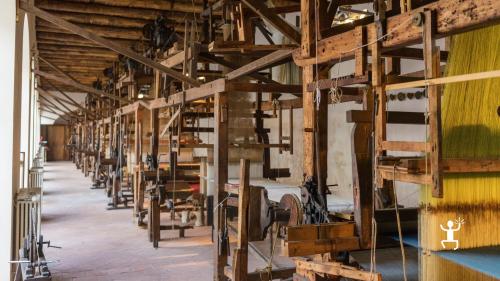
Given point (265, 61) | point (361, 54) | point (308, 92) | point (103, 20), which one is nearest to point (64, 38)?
point (103, 20)

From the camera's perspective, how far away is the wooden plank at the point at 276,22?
284 centimetres

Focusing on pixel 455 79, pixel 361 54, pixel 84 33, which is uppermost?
pixel 84 33

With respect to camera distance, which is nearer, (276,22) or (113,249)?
(276,22)

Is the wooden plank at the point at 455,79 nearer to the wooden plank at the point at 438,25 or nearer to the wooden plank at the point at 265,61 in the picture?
the wooden plank at the point at 438,25

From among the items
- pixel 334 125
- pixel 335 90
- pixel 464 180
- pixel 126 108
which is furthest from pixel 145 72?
pixel 464 180

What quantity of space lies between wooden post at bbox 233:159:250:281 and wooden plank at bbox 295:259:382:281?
888 millimetres

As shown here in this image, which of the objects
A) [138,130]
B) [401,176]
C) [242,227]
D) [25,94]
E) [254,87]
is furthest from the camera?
[138,130]

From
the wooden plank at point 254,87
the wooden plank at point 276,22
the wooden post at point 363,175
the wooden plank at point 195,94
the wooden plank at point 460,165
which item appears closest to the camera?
the wooden plank at point 460,165

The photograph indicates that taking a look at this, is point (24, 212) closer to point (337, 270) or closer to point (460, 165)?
point (337, 270)

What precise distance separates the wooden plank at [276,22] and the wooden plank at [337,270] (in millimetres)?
1380

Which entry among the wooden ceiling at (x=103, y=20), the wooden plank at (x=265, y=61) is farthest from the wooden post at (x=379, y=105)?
the wooden ceiling at (x=103, y=20)

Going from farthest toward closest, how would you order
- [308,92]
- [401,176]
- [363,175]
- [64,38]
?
[64,38], [308,92], [363,175], [401,176]

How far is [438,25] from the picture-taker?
6.08 ft

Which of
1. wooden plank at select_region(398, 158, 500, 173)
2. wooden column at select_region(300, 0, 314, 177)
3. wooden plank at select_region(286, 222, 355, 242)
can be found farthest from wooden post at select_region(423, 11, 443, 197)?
wooden column at select_region(300, 0, 314, 177)
